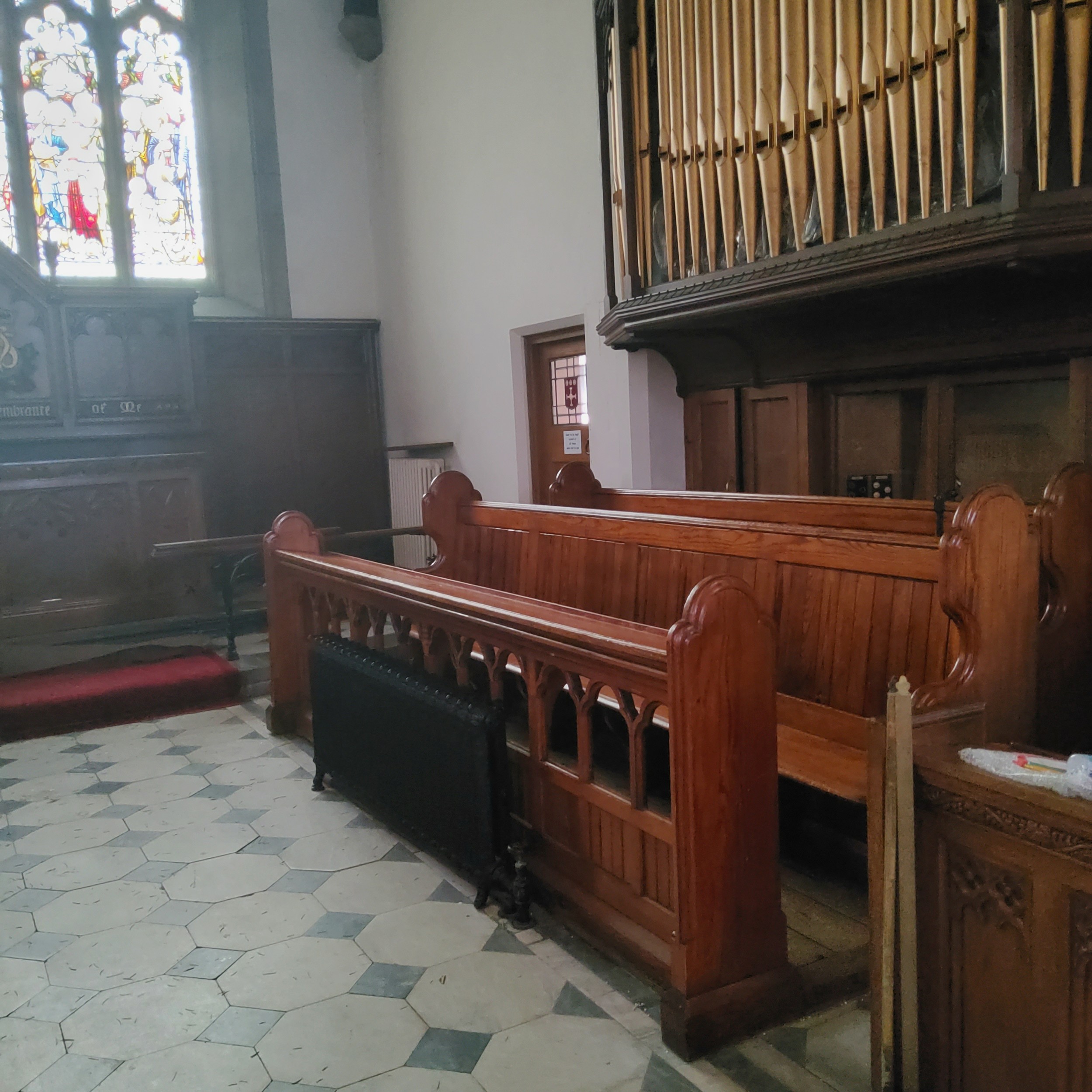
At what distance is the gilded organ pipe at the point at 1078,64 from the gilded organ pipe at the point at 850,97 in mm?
663

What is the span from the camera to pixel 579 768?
7.84ft

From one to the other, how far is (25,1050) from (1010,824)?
1972 millimetres

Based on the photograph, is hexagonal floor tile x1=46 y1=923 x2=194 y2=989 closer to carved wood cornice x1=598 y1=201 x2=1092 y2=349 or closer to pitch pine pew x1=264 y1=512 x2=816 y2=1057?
pitch pine pew x1=264 y1=512 x2=816 y2=1057

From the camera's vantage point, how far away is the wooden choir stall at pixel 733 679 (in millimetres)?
1920

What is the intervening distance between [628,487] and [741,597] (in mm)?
3263

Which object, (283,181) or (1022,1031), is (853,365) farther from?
(283,181)

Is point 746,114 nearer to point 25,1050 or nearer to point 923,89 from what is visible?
point 923,89

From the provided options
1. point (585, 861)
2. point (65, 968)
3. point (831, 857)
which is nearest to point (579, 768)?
point (585, 861)

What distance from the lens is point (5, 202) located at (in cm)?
699

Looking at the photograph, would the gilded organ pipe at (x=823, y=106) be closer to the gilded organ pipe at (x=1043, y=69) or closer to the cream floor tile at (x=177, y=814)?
the gilded organ pipe at (x=1043, y=69)

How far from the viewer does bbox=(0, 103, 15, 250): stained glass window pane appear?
6910 mm

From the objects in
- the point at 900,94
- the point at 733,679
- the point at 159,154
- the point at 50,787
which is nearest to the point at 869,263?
the point at 900,94

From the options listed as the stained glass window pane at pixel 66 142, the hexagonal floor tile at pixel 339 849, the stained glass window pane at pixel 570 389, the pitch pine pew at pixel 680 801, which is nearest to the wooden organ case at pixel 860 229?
the stained glass window pane at pixel 570 389

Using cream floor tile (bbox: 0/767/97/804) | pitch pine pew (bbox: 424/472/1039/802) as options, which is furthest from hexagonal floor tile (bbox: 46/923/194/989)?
pitch pine pew (bbox: 424/472/1039/802)
